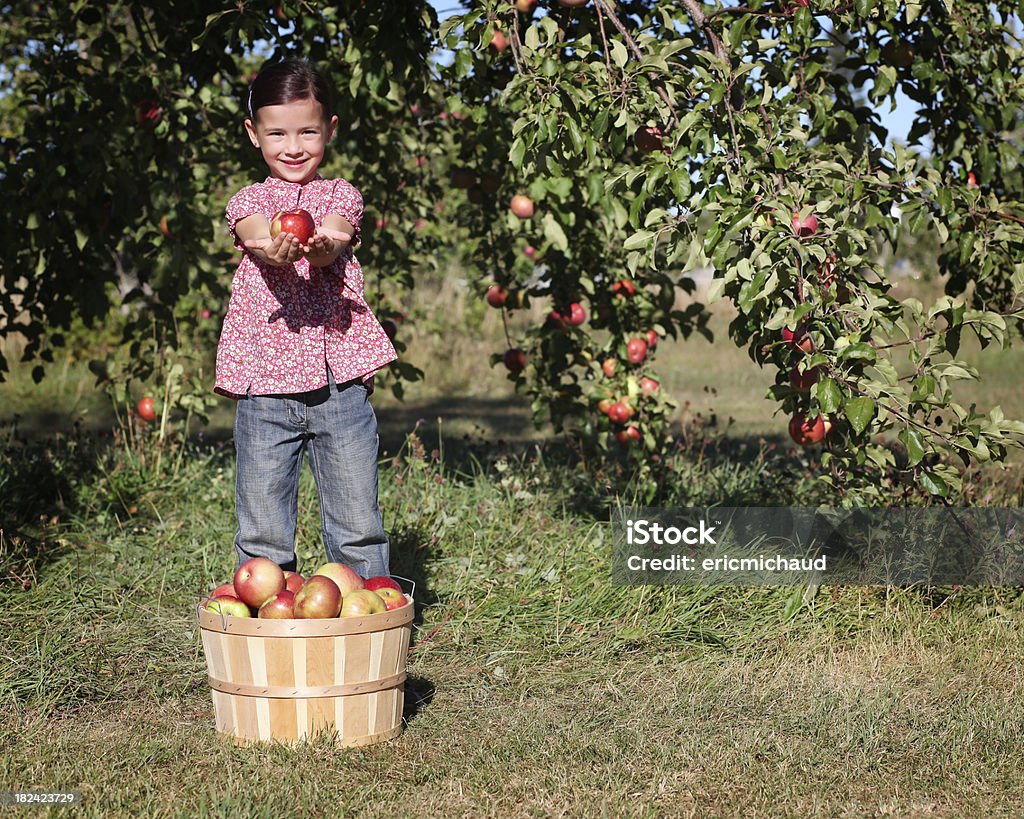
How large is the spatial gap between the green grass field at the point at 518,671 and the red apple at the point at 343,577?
0.32 meters

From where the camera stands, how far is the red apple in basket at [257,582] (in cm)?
242

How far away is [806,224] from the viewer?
9.19ft

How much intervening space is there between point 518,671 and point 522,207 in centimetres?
180

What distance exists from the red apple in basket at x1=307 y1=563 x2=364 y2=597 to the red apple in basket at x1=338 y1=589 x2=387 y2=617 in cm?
5

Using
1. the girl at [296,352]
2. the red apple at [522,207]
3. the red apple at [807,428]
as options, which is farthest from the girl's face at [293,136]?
the red apple at [522,207]

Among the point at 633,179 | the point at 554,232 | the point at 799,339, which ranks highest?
the point at 633,179

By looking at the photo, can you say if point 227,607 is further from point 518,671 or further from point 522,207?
point 522,207

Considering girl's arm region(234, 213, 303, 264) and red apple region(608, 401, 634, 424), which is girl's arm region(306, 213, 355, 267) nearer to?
girl's arm region(234, 213, 303, 264)

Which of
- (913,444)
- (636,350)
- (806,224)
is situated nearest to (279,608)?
(913,444)

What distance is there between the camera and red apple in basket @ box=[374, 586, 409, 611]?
2.44 metres

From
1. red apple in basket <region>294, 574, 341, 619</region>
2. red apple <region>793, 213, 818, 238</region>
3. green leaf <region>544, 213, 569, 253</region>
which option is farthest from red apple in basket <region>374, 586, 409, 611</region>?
green leaf <region>544, 213, 569, 253</region>

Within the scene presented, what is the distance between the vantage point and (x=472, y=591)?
10.9ft

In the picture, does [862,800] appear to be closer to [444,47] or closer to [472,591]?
[472,591]

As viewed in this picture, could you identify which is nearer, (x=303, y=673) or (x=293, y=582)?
(x=303, y=673)
